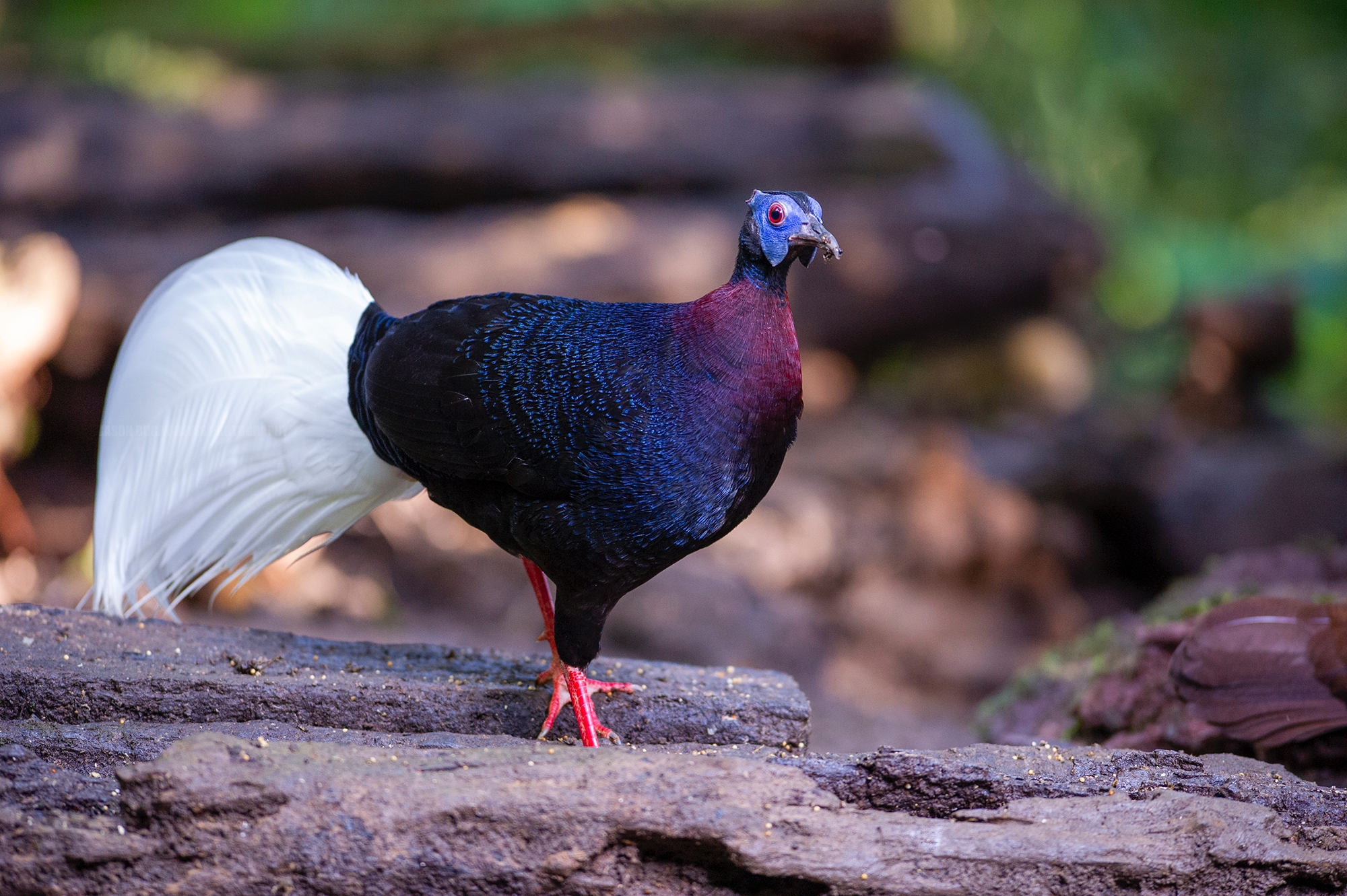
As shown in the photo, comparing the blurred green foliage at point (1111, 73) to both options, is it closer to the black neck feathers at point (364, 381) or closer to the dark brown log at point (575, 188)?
the dark brown log at point (575, 188)

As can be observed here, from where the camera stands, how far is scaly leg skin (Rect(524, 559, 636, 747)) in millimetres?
3238

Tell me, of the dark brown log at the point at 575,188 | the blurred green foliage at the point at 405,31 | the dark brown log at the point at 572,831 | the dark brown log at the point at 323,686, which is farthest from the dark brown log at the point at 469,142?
the dark brown log at the point at 572,831

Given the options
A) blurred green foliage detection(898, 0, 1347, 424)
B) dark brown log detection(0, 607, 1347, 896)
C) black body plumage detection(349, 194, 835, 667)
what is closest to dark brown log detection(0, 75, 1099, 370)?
blurred green foliage detection(898, 0, 1347, 424)

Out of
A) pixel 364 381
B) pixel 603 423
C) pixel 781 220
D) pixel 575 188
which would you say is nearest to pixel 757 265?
pixel 781 220

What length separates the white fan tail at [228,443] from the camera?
148 inches

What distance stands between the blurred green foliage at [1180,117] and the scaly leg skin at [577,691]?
37.9 ft

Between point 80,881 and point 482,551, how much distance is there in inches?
229

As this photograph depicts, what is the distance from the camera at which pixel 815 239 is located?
2.98m

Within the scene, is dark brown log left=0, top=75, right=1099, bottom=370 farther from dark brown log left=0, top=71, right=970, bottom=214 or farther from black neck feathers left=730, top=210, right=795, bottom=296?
black neck feathers left=730, top=210, right=795, bottom=296

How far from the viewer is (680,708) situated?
347 centimetres

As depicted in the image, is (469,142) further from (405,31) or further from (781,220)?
(781,220)

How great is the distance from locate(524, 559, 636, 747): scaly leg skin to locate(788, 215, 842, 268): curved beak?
139 cm

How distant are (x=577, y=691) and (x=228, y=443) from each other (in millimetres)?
1560

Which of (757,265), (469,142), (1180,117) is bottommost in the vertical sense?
(757,265)
